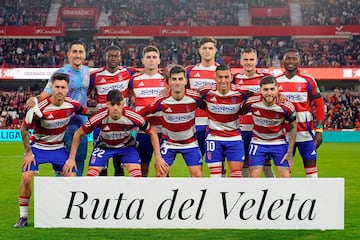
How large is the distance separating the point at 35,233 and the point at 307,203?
109 inches

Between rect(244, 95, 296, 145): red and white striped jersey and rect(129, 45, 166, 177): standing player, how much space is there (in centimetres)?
130

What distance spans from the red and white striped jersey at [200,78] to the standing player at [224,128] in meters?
0.57

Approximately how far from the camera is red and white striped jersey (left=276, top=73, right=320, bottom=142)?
7.85 m

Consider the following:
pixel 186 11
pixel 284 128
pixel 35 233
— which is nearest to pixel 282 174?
pixel 284 128

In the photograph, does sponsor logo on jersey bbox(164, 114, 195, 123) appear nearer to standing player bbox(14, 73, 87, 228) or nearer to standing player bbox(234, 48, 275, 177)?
standing player bbox(234, 48, 275, 177)

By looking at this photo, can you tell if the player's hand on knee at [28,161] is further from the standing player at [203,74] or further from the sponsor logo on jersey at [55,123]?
the standing player at [203,74]

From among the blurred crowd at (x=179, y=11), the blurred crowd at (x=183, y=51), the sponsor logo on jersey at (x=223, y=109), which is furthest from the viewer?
the blurred crowd at (x=179, y=11)

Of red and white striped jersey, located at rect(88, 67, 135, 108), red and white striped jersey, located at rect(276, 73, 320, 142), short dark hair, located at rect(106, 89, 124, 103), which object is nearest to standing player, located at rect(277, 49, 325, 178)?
red and white striped jersey, located at rect(276, 73, 320, 142)

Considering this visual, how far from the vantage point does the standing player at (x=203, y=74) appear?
317 inches

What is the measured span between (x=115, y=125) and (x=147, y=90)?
1.04 m

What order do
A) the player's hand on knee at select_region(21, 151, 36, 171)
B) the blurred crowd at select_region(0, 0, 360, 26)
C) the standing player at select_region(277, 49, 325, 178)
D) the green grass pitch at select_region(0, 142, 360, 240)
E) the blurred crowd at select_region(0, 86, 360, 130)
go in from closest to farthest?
the green grass pitch at select_region(0, 142, 360, 240), the player's hand on knee at select_region(21, 151, 36, 171), the standing player at select_region(277, 49, 325, 178), the blurred crowd at select_region(0, 86, 360, 130), the blurred crowd at select_region(0, 0, 360, 26)

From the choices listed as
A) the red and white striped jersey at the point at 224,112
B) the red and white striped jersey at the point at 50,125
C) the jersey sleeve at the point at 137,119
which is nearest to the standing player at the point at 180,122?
the red and white striped jersey at the point at 224,112

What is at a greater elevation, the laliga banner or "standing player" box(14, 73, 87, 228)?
"standing player" box(14, 73, 87, 228)

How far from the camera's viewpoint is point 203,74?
8.16m
